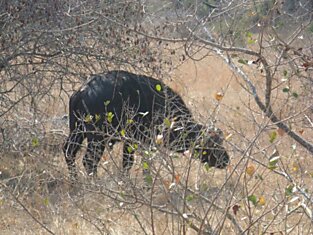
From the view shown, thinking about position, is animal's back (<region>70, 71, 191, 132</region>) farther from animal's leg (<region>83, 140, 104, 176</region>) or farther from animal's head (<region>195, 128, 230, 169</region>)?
animal's head (<region>195, 128, 230, 169</region>)

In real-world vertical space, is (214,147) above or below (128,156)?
above

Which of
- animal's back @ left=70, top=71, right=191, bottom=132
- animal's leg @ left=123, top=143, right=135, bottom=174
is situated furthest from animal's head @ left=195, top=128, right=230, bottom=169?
animal's back @ left=70, top=71, right=191, bottom=132

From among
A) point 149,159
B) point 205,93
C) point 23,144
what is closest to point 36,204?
point 23,144

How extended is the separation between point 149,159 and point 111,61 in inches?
186

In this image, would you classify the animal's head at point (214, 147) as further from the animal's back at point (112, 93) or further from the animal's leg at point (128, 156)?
the animal's back at point (112, 93)

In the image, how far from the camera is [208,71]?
1580 centimetres

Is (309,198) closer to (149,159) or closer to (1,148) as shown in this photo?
(149,159)

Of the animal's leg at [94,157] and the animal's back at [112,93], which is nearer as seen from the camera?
the animal's leg at [94,157]

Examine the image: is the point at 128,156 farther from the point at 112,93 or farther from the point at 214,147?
the point at 112,93

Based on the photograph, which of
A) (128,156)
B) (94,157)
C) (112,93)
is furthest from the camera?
(112,93)

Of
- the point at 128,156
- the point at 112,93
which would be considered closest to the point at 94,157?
the point at 128,156

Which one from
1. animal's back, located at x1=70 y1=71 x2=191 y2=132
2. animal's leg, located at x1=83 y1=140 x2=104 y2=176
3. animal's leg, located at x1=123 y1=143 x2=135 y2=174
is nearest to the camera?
animal's leg, located at x1=123 y1=143 x2=135 y2=174

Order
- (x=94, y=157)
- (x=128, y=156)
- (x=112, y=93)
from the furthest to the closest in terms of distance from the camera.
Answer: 1. (x=112, y=93)
2. (x=94, y=157)
3. (x=128, y=156)

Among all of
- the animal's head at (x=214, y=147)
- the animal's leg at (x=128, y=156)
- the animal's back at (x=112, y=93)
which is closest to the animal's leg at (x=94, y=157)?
the animal's leg at (x=128, y=156)
